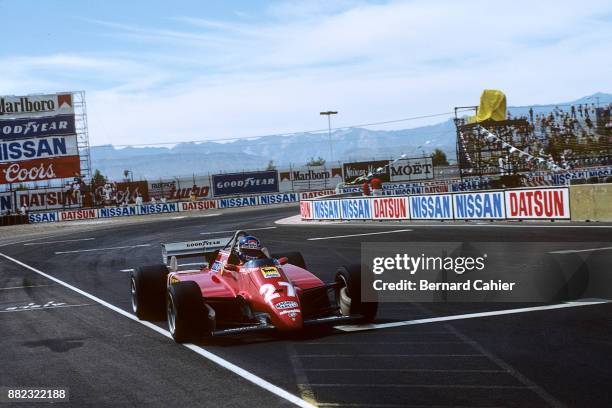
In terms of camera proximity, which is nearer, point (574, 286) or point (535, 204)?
point (574, 286)

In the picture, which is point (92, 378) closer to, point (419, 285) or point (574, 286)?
point (419, 285)

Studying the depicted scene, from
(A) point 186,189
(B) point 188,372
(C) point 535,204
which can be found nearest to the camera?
(B) point 188,372

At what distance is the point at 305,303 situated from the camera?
11.2 metres

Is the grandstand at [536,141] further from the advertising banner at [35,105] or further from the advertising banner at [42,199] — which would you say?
the advertising banner at [42,199]

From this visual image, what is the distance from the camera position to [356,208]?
1435 inches

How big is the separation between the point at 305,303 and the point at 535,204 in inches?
697

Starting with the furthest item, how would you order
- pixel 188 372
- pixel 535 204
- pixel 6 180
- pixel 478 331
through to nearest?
1. pixel 6 180
2. pixel 535 204
3. pixel 478 331
4. pixel 188 372

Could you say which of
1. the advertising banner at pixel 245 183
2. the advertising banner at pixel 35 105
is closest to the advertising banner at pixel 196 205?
the advertising banner at pixel 35 105

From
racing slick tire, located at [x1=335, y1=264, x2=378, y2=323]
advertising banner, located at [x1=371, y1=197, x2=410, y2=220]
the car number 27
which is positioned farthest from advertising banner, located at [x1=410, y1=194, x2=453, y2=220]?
the car number 27

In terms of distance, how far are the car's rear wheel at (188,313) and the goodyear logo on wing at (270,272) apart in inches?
34.7

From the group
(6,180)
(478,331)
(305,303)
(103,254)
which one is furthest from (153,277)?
(6,180)

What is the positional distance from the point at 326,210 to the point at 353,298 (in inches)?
1114

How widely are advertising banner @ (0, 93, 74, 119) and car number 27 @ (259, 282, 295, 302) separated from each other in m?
57.7

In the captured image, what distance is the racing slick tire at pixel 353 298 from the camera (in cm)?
1113
